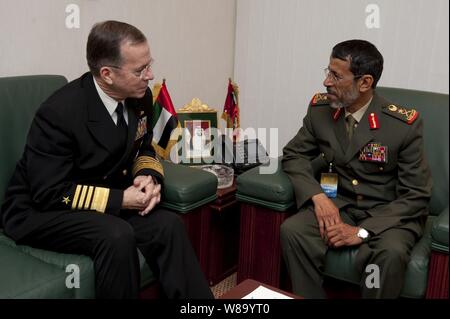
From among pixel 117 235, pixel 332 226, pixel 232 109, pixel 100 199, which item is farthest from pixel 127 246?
pixel 232 109

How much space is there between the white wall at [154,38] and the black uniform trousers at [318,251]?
127 centimetres

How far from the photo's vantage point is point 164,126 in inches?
98.9

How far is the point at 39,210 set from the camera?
5.72 ft

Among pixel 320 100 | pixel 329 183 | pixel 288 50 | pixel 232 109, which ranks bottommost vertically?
pixel 329 183

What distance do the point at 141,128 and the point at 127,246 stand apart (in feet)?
1.61

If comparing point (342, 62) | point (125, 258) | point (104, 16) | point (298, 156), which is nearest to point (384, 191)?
point (342, 62)

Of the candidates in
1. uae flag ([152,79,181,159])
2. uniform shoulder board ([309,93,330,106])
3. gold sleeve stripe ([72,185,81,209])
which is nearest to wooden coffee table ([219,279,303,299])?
gold sleeve stripe ([72,185,81,209])

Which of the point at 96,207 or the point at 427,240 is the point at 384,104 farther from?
the point at 96,207

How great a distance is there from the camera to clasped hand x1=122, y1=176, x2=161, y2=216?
1.76m

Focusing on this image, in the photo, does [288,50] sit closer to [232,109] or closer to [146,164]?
[232,109]

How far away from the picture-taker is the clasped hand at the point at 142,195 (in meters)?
1.76

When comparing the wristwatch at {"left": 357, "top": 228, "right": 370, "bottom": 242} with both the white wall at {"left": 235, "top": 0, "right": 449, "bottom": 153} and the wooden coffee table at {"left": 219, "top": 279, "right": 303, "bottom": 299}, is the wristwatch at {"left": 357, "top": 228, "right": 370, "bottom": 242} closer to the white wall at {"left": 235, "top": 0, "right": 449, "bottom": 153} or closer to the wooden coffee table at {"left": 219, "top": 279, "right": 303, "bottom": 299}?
the wooden coffee table at {"left": 219, "top": 279, "right": 303, "bottom": 299}

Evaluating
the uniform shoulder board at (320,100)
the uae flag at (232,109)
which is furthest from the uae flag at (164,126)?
the uniform shoulder board at (320,100)

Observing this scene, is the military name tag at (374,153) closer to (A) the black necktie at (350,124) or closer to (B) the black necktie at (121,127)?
(A) the black necktie at (350,124)
